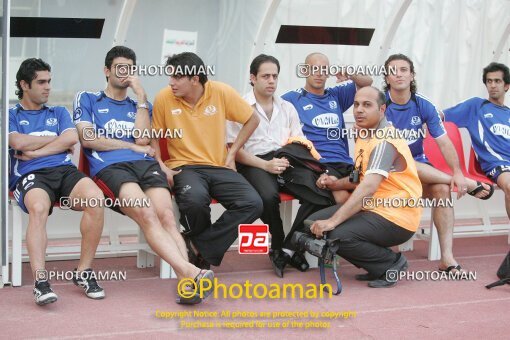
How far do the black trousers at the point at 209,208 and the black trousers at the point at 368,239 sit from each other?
1.64 ft

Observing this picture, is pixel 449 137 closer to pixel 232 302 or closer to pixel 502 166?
pixel 502 166

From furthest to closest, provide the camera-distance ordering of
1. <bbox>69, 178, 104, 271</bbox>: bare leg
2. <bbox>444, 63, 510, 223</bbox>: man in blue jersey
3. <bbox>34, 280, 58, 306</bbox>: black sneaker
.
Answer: <bbox>444, 63, 510, 223</bbox>: man in blue jersey → <bbox>69, 178, 104, 271</bbox>: bare leg → <bbox>34, 280, 58, 306</bbox>: black sneaker

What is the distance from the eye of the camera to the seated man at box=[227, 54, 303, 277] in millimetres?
5500

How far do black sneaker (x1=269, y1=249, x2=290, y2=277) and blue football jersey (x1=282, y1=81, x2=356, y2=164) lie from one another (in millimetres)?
792

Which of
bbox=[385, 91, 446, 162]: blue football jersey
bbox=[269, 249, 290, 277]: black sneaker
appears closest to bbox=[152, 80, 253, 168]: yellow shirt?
bbox=[269, 249, 290, 277]: black sneaker

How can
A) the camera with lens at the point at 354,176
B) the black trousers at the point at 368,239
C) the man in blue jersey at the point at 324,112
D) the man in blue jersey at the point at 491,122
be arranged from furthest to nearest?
1. the man in blue jersey at the point at 491,122
2. the man in blue jersey at the point at 324,112
3. the camera with lens at the point at 354,176
4. the black trousers at the point at 368,239

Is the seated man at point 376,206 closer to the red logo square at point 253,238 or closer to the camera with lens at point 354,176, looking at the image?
the camera with lens at point 354,176

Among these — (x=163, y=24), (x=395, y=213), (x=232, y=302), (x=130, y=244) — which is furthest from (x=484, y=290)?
(x=163, y=24)

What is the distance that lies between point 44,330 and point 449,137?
3.70m

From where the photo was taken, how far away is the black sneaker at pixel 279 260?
5453 millimetres

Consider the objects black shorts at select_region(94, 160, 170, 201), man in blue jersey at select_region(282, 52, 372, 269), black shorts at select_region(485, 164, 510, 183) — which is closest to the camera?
black shorts at select_region(94, 160, 170, 201)

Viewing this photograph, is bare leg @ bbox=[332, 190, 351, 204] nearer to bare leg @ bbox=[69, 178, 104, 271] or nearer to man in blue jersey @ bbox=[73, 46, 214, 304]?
man in blue jersey @ bbox=[73, 46, 214, 304]

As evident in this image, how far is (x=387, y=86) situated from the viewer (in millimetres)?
6074

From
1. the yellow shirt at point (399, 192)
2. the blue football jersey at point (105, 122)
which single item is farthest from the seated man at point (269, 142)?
the blue football jersey at point (105, 122)
